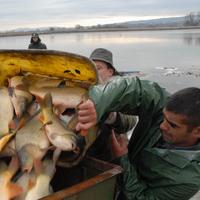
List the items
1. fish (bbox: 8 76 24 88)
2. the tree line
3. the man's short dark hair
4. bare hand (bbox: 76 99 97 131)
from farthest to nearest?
the tree line, fish (bbox: 8 76 24 88), the man's short dark hair, bare hand (bbox: 76 99 97 131)

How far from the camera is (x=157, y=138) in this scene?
8.21ft

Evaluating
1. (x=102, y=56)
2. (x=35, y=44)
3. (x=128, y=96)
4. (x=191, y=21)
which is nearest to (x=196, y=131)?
(x=128, y=96)

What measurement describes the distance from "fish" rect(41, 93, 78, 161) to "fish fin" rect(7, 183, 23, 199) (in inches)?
11.5

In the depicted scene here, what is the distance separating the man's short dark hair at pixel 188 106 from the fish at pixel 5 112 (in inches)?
38.5

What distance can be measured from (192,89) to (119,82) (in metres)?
0.43

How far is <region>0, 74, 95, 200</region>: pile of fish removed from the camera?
2.35m

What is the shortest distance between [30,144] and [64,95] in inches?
14.2

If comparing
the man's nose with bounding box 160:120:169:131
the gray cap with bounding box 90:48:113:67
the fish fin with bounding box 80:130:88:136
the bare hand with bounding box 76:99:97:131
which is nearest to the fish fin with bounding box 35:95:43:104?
the fish fin with bounding box 80:130:88:136

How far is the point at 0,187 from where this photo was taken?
7.48 feet

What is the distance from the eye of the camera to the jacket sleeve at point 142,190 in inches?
91.5

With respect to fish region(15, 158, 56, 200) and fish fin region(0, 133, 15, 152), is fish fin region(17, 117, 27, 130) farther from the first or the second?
fish region(15, 158, 56, 200)

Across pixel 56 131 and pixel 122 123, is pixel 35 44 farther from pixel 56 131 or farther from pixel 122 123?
pixel 56 131

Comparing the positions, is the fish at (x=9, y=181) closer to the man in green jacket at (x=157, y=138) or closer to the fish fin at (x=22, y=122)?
the fish fin at (x=22, y=122)

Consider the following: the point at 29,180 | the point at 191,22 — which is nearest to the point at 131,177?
the point at 29,180
